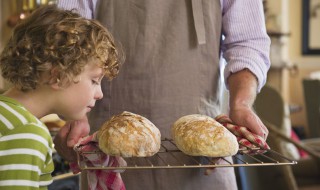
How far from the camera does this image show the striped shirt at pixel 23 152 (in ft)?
3.34

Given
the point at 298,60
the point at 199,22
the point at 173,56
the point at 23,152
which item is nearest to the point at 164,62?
the point at 173,56

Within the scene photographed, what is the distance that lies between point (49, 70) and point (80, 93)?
0.27ft

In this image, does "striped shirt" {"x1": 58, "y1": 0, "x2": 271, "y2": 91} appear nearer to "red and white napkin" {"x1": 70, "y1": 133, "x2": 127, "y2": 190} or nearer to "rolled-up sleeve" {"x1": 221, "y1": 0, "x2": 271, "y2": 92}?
"rolled-up sleeve" {"x1": 221, "y1": 0, "x2": 271, "y2": 92}

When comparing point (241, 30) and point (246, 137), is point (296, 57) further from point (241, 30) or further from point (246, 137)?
point (246, 137)

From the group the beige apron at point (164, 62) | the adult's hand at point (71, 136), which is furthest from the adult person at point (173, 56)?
the adult's hand at point (71, 136)

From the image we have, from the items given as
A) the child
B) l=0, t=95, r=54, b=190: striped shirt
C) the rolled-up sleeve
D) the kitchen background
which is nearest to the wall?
the kitchen background

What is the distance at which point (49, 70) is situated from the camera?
118 cm

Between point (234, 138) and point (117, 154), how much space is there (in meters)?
0.25

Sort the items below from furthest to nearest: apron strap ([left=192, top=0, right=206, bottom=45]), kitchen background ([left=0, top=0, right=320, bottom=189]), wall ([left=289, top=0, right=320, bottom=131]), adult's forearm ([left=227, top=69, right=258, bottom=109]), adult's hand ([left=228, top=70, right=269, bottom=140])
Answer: wall ([left=289, top=0, right=320, bottom=131]), kitchen background ([left=0, top=0, right=320, bottom=189]), apron strap ([left=192, top=0, right=206, bottom=45]), adult's forearm ([left=227, top=69, right=258, bottom=109]), adult's hand ([left=228, top=70, right=269, bottom=140])

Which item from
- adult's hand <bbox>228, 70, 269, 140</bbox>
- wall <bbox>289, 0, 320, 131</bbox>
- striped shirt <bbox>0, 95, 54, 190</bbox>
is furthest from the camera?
wall <bbox>289, 0, 320, 131</bbox>

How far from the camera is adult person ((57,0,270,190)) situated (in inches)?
56.6

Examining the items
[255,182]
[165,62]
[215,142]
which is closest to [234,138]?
[215,142]

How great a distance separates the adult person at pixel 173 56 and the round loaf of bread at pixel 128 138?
0.81 ft

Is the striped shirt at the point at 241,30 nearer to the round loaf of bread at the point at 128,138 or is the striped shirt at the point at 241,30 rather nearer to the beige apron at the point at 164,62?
the beige apron at the point at 164,62
